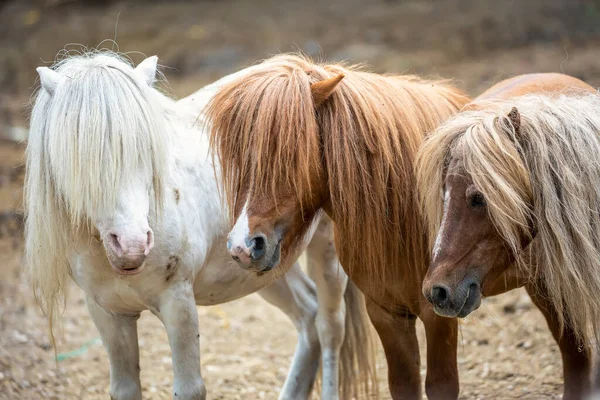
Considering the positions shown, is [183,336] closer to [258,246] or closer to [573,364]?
[258,246]

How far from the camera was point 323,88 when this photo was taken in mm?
3029

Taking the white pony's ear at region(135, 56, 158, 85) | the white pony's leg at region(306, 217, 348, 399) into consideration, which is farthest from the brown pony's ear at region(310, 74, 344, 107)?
the white pony's leg at region(306, 217, 348, 399)

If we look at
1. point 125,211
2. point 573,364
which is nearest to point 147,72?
point 125,211

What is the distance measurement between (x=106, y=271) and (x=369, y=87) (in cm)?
128

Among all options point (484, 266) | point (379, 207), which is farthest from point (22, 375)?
point (484, 266)

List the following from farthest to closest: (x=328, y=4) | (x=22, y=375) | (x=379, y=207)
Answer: (x=328, y=4) → (x=22, y=375) → (x=379, y=207)

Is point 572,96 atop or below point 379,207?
atop

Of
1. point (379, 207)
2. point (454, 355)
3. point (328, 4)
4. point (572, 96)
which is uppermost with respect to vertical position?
point (328, 4)

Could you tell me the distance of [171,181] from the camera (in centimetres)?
333

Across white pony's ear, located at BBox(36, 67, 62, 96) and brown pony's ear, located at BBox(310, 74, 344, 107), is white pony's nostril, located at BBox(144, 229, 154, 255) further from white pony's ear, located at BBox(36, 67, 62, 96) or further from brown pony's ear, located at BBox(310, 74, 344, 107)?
brown pony's ear, located at BBox(310, 74, 344, 107)

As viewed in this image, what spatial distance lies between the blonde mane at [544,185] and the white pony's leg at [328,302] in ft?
4.49

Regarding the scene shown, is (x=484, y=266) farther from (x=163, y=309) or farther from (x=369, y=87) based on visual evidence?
(x=163, y=309)

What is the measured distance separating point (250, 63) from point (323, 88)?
864 centimetres

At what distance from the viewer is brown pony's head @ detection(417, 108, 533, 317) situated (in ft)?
8.86
